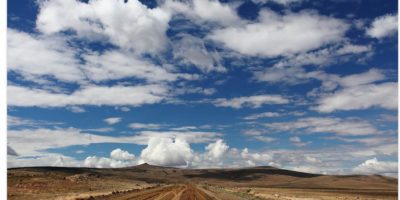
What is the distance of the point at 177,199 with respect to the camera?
53750 millimetres

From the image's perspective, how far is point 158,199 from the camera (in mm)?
53000
